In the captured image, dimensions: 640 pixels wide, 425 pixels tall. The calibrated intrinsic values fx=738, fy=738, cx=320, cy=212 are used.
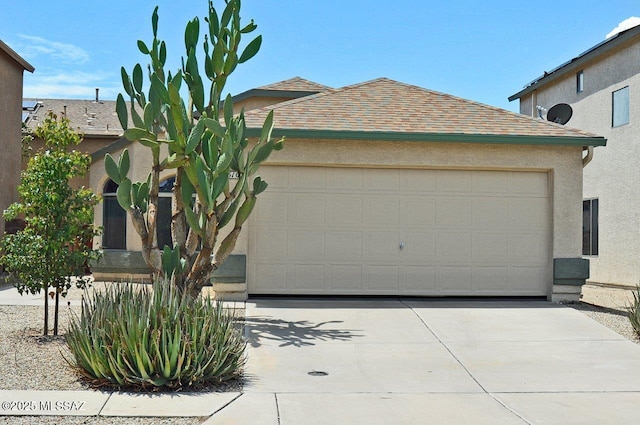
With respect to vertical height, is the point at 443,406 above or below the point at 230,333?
below

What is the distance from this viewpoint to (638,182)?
17656 mm

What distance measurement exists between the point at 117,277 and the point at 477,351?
10053mm

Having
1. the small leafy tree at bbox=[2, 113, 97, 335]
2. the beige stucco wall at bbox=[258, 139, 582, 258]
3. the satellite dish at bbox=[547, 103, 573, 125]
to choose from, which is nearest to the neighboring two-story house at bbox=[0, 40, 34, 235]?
the beige stucco wall at bbox=[258, 139, 582, 258]

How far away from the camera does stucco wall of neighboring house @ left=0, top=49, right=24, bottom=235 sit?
17.9m

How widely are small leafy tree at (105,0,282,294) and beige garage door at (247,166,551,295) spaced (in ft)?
8.17

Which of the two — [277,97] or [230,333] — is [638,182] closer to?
[277,97]

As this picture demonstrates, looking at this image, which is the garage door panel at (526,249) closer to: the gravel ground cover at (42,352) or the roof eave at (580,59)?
the gravel ground cover at (42,352)

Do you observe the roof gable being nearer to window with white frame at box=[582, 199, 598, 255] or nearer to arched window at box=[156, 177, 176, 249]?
arched window at box=[156, 177, 176, 249]

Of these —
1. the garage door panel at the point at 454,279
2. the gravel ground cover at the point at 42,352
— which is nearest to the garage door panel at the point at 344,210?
the garage door panel at the point at 454,279

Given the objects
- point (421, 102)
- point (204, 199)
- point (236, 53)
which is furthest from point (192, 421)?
point (421, 102)

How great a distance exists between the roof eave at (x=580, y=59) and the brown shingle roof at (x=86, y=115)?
13259 mm

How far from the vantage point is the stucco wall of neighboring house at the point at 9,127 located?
58.7 feet

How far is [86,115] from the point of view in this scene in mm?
27594

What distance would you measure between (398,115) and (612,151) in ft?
23.4
